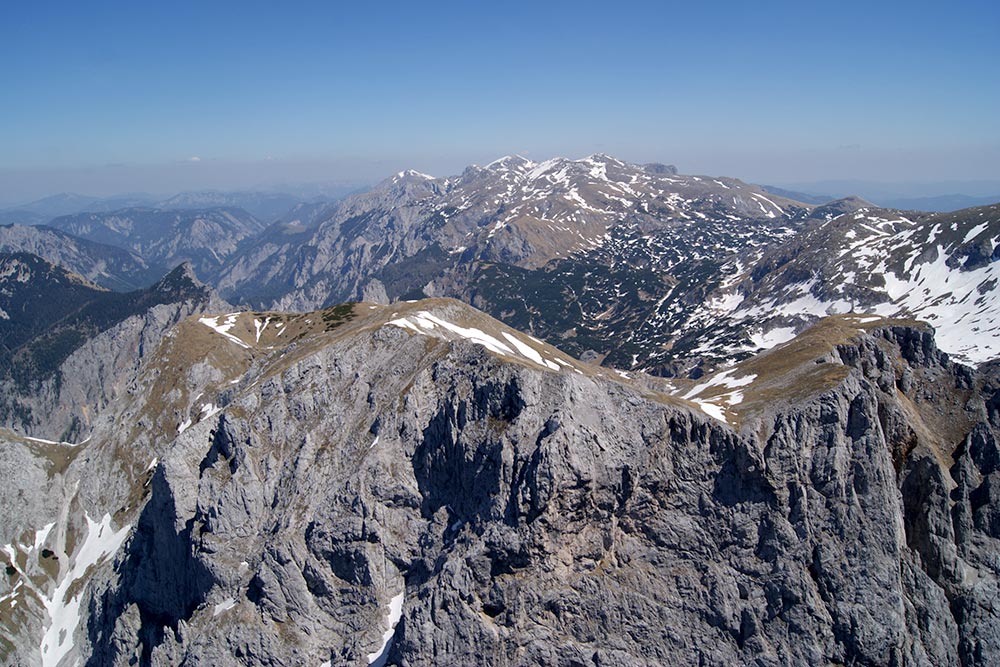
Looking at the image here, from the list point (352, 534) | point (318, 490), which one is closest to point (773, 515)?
point (352, 534)

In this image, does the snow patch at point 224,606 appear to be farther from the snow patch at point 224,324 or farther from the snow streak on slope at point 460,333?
the snow patch at point 224,324

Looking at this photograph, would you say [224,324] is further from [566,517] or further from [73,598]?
[566,517]

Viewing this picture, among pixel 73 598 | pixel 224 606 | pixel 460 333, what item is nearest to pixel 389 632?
pixel 224 606

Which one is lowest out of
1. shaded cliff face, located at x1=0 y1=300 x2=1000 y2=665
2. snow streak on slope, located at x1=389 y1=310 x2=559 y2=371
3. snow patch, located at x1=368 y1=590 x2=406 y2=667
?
snow patch, located at x1=368 y1=590 x2=406 y2=667

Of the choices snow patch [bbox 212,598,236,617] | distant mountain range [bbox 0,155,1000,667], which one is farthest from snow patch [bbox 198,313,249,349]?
snow patch [bbox 212,598,236,617]

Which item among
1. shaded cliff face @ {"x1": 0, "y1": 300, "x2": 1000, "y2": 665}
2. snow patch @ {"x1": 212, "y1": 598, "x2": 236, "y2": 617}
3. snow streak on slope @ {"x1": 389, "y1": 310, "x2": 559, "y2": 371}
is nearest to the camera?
shaded cliff face @ {"x1": 0, "y1": 300, "x2": 1000, "y2": 665}

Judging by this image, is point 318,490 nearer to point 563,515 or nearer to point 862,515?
point 563,515

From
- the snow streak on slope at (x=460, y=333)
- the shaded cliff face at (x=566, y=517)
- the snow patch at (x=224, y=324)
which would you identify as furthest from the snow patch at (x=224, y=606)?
the snow patch at (x=224, y=324)

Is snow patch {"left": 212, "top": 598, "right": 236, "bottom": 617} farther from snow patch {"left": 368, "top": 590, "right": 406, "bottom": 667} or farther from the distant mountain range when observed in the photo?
snow patch {"left": 368, "top": 590, "right": 406, "bottom": 667}

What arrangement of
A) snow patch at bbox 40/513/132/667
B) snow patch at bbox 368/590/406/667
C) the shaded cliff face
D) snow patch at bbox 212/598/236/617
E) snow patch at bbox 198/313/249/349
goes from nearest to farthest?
the shaded cliff face < snow patch at bbox 368/590/406/667 < snow patch at bbox 212/598/236/617 < snow patch at bbox 40/513/132/667 < snow patch at bbox 198/313/249/349
